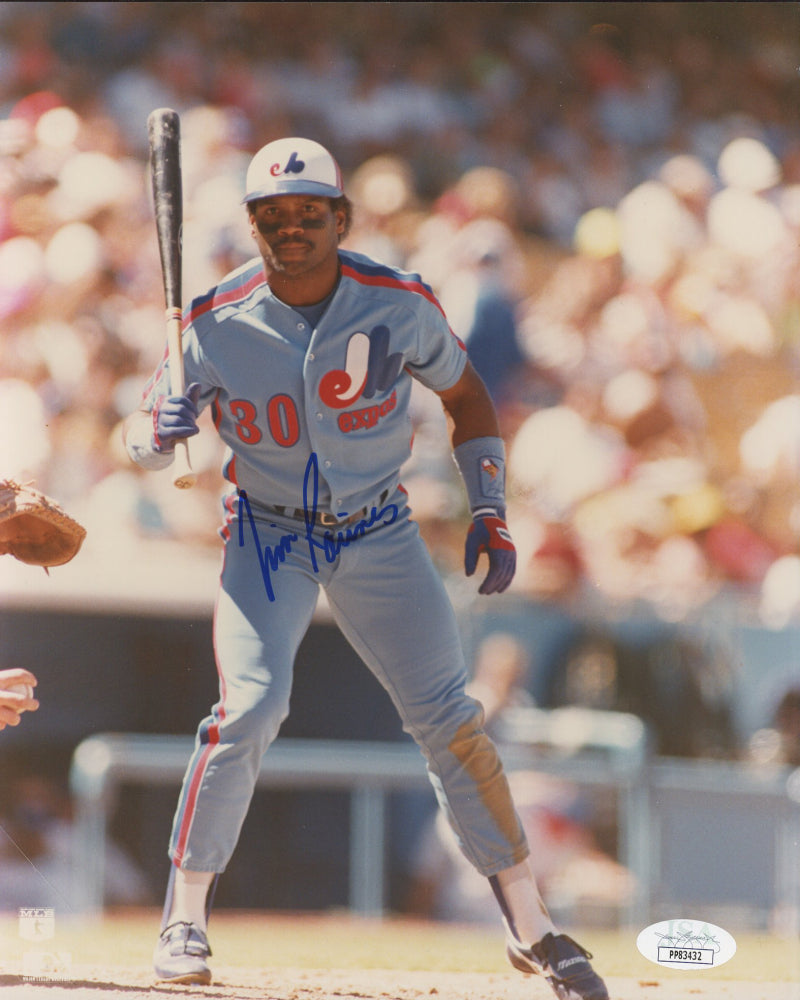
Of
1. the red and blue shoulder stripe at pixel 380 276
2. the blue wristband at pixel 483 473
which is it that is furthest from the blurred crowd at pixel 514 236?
the red and blue shoulder stripe at pixel 380 276

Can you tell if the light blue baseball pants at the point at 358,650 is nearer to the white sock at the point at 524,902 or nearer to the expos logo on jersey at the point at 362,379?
the white sock at the point at 524,902

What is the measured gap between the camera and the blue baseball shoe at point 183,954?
269cm

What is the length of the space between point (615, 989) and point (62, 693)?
162 cm

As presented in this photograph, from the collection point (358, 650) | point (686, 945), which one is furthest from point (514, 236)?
point (686, 945)

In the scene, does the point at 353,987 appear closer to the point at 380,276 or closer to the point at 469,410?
the point at 469,410

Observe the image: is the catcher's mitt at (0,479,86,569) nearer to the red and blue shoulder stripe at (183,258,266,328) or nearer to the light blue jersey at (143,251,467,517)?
the light blue jersey at (143,251,467,517)

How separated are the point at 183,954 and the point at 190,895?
121 mm

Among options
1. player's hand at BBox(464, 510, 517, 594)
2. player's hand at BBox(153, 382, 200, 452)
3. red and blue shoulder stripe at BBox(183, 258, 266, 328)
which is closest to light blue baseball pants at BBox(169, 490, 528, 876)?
player's hand at BBox(464, 510, 517, 594)

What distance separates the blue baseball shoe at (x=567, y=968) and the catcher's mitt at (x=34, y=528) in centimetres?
137

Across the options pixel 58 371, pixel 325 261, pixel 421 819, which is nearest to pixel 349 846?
pixel 421 819

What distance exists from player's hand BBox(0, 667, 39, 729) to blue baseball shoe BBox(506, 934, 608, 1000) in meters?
1.17

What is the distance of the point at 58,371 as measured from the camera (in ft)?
13.0

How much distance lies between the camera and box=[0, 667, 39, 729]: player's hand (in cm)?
281

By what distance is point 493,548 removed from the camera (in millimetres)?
2861
